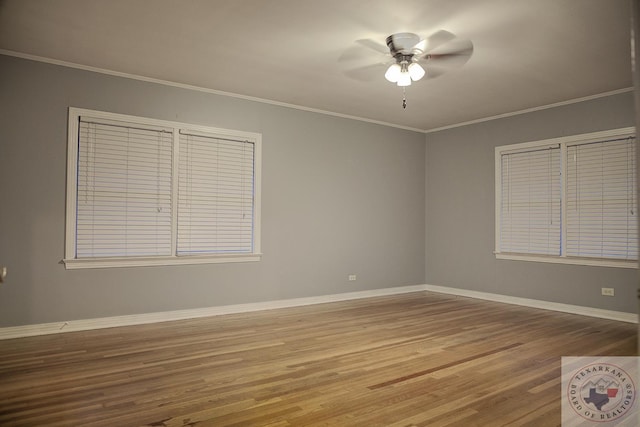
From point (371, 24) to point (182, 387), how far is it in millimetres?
3180

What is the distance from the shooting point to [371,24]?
11.7 ft

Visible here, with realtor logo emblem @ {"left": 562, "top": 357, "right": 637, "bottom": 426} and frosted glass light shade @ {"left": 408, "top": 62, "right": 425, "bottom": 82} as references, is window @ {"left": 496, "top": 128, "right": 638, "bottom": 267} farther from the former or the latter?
frosted glass light shade @ {"left": 408, "top": 62, "right": 425, "bottom": 82}

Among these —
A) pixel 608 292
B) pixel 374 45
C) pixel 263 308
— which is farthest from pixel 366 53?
pixel 608 292

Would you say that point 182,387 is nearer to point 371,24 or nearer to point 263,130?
point 371,24

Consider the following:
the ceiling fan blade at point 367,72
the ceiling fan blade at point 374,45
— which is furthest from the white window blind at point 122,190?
the ceiling fan blade at point 374,45

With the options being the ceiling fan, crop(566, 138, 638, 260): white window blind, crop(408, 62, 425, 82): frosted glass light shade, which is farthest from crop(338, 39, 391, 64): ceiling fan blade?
crop(566, 138, 638, 260): white window blind

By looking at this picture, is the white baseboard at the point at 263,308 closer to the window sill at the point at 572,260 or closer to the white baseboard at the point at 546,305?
the white baseboard at the point at 546,305

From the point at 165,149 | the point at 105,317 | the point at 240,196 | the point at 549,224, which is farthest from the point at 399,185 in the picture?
the point at 105,317

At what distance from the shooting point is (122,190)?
4773 mm

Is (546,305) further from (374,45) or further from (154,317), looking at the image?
(154,317)

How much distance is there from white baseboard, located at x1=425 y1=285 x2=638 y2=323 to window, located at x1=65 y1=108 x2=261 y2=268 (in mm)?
3446

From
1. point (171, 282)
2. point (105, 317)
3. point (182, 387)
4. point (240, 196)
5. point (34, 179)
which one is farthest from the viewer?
point (240, 196)

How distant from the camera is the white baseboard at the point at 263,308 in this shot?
430 cm

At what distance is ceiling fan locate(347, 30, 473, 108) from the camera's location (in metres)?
3.81
